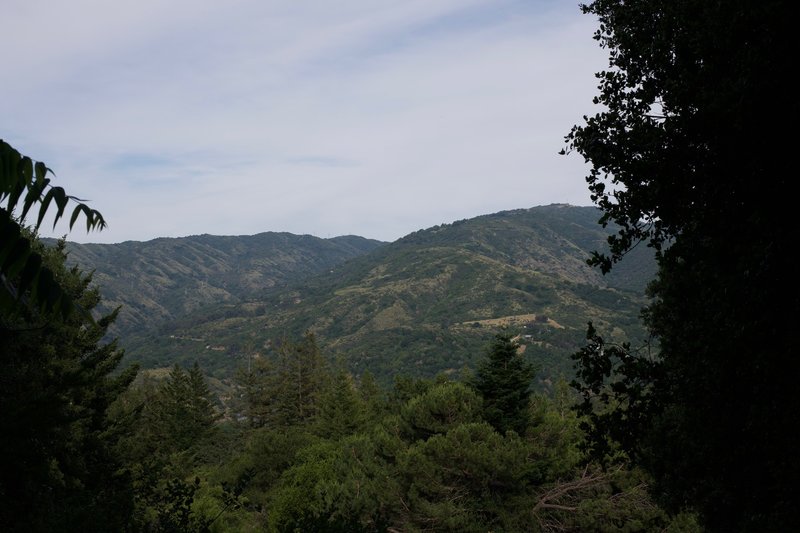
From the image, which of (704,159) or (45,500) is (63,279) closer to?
(45,500)

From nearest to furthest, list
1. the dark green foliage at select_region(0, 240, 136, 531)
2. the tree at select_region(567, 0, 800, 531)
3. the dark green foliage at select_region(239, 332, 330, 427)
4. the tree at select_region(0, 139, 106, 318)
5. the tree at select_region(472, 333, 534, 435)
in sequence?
the tree at select_region(0, 139, 106, 318)
the tree at select_region(567, 0, 800, 531)
the dark green foliage at select_region(0, 240, 136, 531)
the tree at select_region(472, 333, 534, 435)
the dark green foliage at select_region(239, 332, 330, 427)

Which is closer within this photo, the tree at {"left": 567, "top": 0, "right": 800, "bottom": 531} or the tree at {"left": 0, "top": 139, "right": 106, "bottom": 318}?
the tree at {"left": 0, "top": 139, "right": 106, "bottom": 318}

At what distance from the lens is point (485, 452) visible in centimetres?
2645

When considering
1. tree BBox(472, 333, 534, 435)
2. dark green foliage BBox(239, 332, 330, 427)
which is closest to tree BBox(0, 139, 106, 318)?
tree BBox(472, 333, 534, 435)

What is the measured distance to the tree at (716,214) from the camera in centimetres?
601

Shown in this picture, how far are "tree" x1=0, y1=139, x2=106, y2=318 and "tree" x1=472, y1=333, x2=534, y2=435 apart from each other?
1102 inches

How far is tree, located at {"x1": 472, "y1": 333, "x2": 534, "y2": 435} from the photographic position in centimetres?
3003

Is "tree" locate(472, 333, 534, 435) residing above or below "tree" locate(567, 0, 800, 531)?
below

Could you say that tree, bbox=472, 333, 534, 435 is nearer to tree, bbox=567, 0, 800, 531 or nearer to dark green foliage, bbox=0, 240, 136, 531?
dark green foliage, bbox=0, 240, 136, 531

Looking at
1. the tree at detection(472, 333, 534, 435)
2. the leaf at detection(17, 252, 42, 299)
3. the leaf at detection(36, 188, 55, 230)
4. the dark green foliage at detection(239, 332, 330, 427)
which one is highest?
the leaf at detection(36, 188, 55, 230)

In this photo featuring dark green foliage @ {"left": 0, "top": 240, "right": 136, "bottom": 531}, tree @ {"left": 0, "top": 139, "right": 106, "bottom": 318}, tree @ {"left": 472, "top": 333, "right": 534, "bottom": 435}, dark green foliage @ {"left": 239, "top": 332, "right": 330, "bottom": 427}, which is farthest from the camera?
dark green foliage @ {"left": 239, "top": 332, "right": 330, "bottom": 427}

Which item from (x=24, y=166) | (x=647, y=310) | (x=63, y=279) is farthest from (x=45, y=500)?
(x=63, y=279)

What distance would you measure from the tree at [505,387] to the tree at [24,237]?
2799 centimetres

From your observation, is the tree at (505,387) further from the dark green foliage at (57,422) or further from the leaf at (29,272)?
the leaf at (29,272)
